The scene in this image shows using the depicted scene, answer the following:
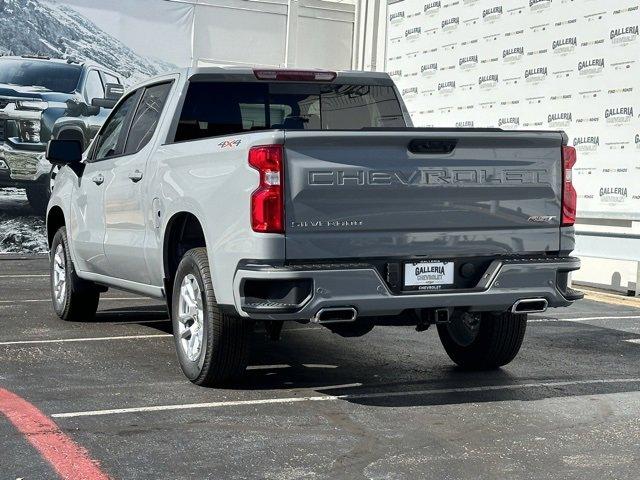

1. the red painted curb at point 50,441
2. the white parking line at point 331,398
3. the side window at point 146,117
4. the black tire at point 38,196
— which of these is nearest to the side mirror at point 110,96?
the black tire at point 38,196

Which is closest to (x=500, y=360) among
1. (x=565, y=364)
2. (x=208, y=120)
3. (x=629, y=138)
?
(x=565, y=364)

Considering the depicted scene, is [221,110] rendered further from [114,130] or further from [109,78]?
[109,78]

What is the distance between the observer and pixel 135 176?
8070 millimetres

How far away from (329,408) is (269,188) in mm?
1285

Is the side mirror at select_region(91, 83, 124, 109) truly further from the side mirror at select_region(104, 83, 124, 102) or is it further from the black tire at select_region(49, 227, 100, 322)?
the black tire at select_region(49, 227, 100, 322)

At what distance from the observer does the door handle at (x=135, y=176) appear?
26.2ft

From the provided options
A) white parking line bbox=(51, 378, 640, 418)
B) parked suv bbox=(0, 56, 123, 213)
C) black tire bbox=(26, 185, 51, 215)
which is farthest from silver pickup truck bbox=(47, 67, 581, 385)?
black tire bbox=(26, 185, 51, 215)

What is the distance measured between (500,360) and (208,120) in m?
2.57

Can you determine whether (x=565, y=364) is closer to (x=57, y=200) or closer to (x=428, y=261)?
(x=428, y=261)

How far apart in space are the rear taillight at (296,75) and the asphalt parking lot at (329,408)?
1.99 m

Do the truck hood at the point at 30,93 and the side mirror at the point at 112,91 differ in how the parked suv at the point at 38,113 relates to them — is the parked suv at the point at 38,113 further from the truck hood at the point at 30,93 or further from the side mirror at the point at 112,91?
the side mirror at the point at 112,91

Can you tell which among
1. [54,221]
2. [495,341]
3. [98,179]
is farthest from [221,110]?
[54,221]

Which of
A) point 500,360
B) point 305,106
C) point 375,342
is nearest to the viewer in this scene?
point 500,360

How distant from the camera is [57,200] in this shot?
33.1ft
